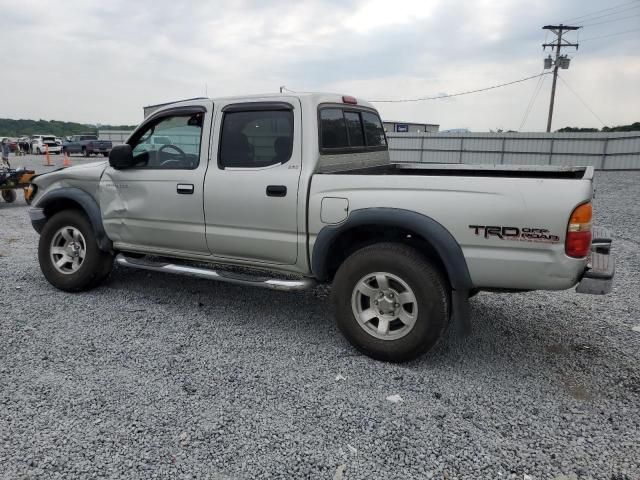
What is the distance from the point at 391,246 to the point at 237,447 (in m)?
1.69

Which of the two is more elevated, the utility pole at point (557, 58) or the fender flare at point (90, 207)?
the utility pole at point (557, 58)

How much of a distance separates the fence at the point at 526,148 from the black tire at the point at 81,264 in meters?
19.5

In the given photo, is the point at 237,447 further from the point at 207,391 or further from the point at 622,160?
the point at 622,160

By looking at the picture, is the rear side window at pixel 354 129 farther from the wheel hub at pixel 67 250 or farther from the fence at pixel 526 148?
the fence at pixel 526 148

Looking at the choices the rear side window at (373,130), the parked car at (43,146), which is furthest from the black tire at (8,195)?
the parked car at (43,146)

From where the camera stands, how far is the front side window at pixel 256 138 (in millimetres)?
4004

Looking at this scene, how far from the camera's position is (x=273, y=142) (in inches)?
159

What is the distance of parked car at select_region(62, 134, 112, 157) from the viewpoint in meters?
34.3

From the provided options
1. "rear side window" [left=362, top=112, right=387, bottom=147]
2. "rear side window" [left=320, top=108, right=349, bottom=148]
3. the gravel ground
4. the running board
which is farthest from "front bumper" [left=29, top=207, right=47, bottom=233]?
"rear side window" [left=362, top=112, right=387, bottom=147]

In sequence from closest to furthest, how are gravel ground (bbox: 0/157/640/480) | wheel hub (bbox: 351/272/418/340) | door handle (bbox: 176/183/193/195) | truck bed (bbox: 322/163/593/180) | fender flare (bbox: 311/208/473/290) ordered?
gravel ground (bbox: 0/157/640/480) → fender flare (bbox: 311/208/473/290) → wheel hub (bbox: 351/272/418/340) → truck bed (bbox: 322/163/593/180) → door handle (bbox: 176/183/193/195)

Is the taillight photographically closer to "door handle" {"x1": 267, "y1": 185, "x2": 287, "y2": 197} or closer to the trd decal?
the trd decal

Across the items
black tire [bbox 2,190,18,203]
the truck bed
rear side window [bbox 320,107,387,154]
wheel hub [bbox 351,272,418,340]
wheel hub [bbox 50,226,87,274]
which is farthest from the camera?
black tire [bbox 2,190,18,203]

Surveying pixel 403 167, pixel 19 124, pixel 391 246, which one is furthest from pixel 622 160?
pixel 19 124

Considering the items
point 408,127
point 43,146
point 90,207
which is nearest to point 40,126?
point 43,146
